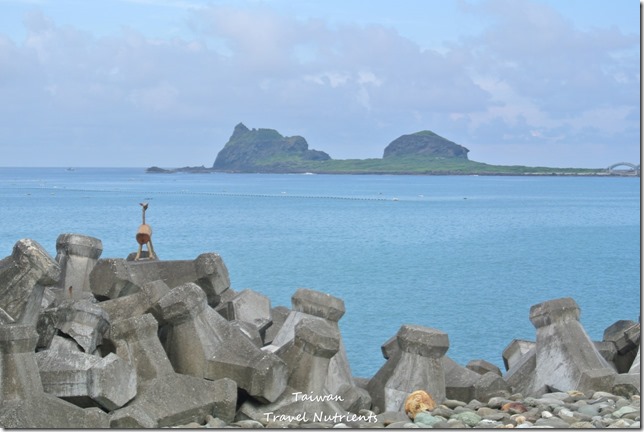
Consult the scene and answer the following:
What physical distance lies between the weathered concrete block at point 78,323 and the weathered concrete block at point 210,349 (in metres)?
0.50

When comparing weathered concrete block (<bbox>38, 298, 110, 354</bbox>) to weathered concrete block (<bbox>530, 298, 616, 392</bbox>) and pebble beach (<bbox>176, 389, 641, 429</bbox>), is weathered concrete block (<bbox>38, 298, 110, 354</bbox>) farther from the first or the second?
weathered concrete block (<bbox>530, 298, 616, 392</bbox>)

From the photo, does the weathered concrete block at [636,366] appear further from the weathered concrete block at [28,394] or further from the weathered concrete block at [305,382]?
the weathered concrete block at [28,394]

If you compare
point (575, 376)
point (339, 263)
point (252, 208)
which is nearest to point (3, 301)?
point (575, 376)

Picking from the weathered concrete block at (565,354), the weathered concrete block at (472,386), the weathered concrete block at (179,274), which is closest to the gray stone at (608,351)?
the weathered concrete block at (565,354)

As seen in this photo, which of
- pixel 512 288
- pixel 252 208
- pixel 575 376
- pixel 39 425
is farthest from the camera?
pixel 252 208

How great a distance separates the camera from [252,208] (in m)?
75.8

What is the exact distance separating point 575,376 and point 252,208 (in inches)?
2666

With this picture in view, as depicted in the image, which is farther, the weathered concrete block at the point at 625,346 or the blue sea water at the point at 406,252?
the blue sea water at the point at 406,252

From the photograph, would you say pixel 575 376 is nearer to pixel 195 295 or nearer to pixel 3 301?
pixel 195 295

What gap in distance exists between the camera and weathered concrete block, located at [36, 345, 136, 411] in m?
6.80

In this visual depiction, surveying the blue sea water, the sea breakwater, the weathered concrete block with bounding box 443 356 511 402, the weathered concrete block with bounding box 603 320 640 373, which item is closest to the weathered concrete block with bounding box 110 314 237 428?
the sea breakwater

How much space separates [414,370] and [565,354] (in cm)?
149

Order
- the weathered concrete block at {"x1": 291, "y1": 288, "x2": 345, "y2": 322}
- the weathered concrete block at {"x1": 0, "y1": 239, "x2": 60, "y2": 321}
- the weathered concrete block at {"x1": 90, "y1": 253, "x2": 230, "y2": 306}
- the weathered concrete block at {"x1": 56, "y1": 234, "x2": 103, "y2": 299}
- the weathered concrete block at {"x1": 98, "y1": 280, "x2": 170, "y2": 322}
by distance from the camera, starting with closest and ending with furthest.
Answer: the weathered concrete block at {"x1": 0, "y1": 239, "x2": 60, "y2": 321} → the weathered concrete block at {"x1": 98, "y1": 280, "x2": 170, "y2": 322} → the weathered concrete block at {"x1": 291, "y1": 288, "x2": 345, "y2": 322} → the weathered concrete block at {"x1": 90, "y1": 253, "x2": 230, "y2": 306} → the weathered concrete block at {"x1": 56, "y1": 234, "x2": 103, "y2": 299}

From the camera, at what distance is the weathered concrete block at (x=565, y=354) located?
846cm
